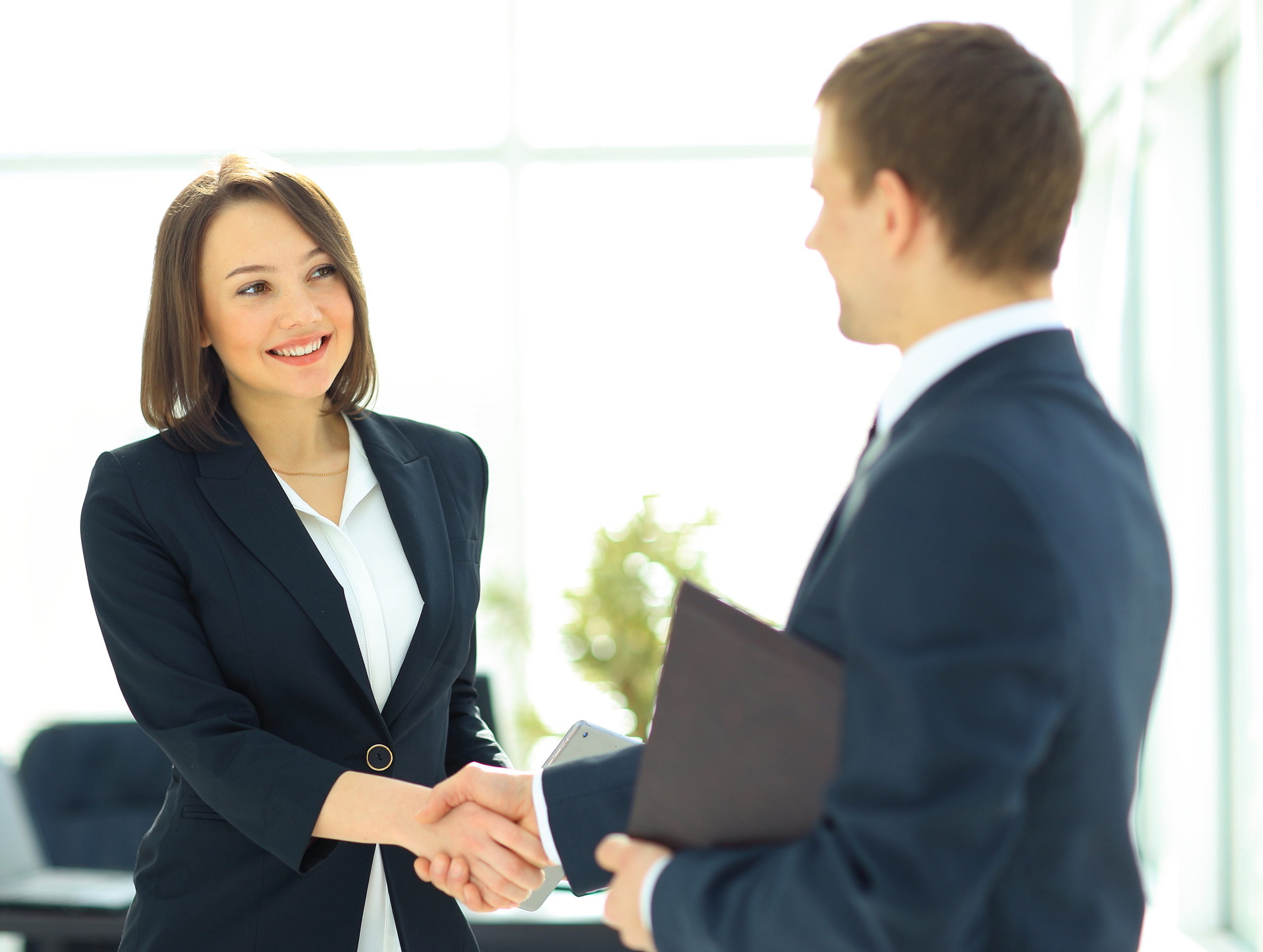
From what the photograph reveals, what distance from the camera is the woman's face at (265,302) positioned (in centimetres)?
169

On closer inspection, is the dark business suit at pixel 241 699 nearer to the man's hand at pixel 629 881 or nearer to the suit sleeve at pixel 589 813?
the suit sleeve at pixel 589 813

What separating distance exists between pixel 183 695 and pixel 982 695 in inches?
44.6

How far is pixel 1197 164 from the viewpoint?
3.71 meters

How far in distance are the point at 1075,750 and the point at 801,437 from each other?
4.54 m

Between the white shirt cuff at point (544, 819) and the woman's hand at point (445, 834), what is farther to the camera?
the woman's hand at point (445, 834)

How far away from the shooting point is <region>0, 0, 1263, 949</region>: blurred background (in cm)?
530

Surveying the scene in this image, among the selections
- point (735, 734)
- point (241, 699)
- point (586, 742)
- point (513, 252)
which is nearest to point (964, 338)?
point (735, 734)

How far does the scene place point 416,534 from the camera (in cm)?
173

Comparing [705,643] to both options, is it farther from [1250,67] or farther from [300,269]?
[1250,67]

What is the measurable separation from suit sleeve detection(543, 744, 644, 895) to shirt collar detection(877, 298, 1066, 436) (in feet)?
1.78

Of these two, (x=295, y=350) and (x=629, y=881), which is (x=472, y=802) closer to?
(x=629, y=881)

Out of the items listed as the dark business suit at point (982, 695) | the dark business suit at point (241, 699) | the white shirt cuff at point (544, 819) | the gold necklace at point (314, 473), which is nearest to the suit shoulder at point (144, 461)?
the dark business suit at point (241, 699)

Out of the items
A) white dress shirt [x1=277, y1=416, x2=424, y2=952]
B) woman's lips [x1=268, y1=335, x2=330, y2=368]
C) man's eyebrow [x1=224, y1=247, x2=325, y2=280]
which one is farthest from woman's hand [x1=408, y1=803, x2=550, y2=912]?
man's eyebrow [x1=224, y1=247, x2=325, y2=280]

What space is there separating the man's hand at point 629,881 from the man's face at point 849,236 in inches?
20.4
